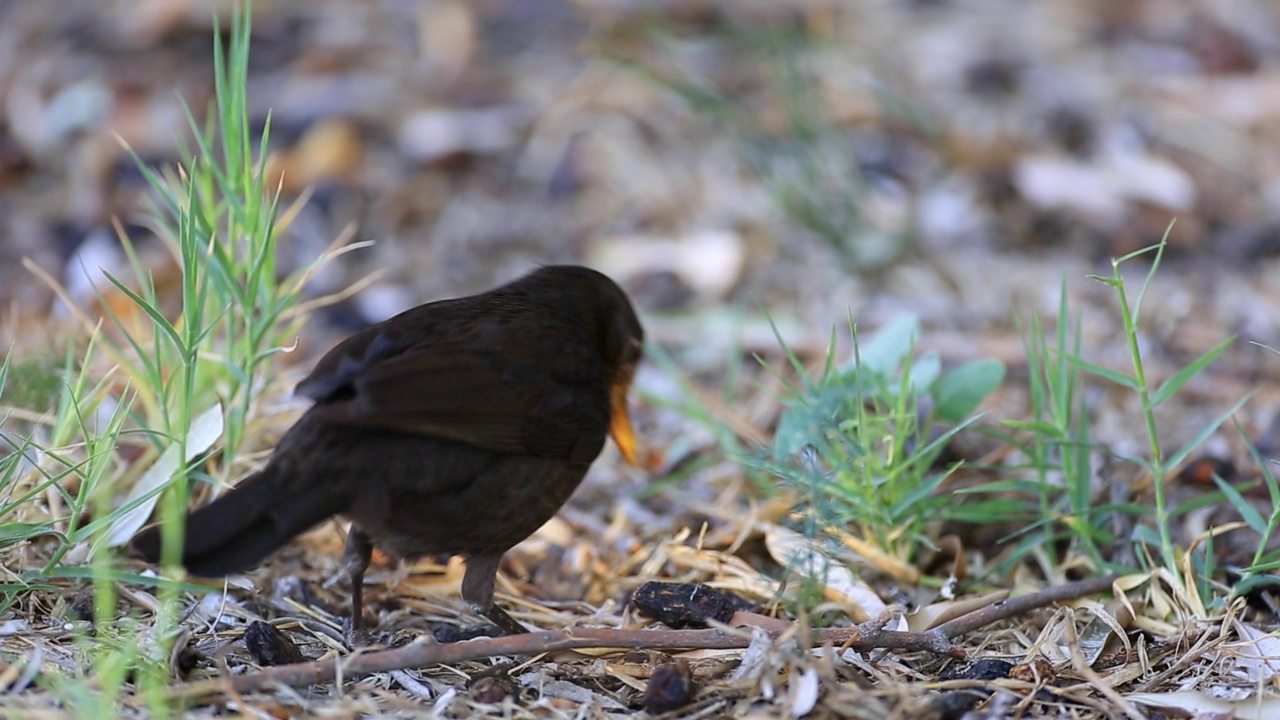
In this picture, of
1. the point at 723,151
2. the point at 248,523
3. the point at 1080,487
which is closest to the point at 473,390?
the point at 248,523

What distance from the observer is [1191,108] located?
6.72m

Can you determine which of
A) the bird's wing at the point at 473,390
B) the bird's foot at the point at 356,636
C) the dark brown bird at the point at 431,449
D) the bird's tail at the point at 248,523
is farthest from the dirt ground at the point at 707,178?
the bird's tail at the point at 248,523

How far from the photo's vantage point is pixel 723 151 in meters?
6.61

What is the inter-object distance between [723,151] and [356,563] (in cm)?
374

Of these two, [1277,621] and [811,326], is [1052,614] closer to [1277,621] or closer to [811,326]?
[1277,621]

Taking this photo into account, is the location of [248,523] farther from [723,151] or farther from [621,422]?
[723,151]

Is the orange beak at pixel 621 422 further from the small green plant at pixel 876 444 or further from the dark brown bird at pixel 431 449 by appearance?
the small green plant at pixel 876 444

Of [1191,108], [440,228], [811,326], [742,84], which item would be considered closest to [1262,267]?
[1191,108]

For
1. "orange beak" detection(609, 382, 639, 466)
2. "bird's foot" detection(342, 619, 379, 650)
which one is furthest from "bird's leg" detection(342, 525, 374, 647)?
"orange beak" detection(609, 382, 639, 466)

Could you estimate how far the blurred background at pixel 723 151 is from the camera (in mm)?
5543

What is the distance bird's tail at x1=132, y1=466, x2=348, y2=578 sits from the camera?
286cm

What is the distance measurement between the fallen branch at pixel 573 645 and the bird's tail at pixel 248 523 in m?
0.25

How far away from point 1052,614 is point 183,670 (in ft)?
6.77

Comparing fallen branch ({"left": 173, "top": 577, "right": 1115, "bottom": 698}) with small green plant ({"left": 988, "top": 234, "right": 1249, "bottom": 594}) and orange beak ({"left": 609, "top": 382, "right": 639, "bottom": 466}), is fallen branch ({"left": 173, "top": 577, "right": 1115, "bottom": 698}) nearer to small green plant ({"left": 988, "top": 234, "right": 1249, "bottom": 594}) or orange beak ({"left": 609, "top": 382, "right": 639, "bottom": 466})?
small green plant ({"left": 988, "top": 234, "right": 1249, "bottom": 594})
